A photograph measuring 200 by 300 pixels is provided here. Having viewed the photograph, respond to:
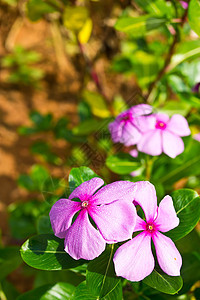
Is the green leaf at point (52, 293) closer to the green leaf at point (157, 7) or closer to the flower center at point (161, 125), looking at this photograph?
the flower center at point (161, 125)

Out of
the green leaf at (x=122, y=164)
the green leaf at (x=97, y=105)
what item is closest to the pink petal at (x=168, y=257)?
the green leaf at (x=122, y=164)

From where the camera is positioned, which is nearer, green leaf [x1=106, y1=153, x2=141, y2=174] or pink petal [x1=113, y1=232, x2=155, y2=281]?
pink petal [x1=113, y1=232, x2=155, y2=281]

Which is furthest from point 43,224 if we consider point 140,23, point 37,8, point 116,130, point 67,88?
point 67,88

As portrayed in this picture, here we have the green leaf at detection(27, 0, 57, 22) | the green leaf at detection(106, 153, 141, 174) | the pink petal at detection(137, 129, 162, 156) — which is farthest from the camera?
the green leaf at detection(27, 0, 57, 22)

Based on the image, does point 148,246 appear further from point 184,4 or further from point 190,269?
point 184,4

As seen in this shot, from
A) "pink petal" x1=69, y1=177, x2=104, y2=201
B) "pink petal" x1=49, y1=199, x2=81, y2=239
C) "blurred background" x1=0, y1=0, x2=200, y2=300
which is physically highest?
"pink petal" x1=69, y1=177, x2=104, y2=201

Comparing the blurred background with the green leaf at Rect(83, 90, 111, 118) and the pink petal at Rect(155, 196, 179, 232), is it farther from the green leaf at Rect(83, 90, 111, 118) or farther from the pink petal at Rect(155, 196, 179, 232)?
the pink petal at Rect(155, 196, 179, 232)

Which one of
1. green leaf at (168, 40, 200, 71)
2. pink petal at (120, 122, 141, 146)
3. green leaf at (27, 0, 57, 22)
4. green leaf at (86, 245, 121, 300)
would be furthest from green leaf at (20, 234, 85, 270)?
green leaf at (27, 0, 57, 22)

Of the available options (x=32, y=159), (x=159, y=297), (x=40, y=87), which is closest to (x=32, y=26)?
(x=40, y=87)
